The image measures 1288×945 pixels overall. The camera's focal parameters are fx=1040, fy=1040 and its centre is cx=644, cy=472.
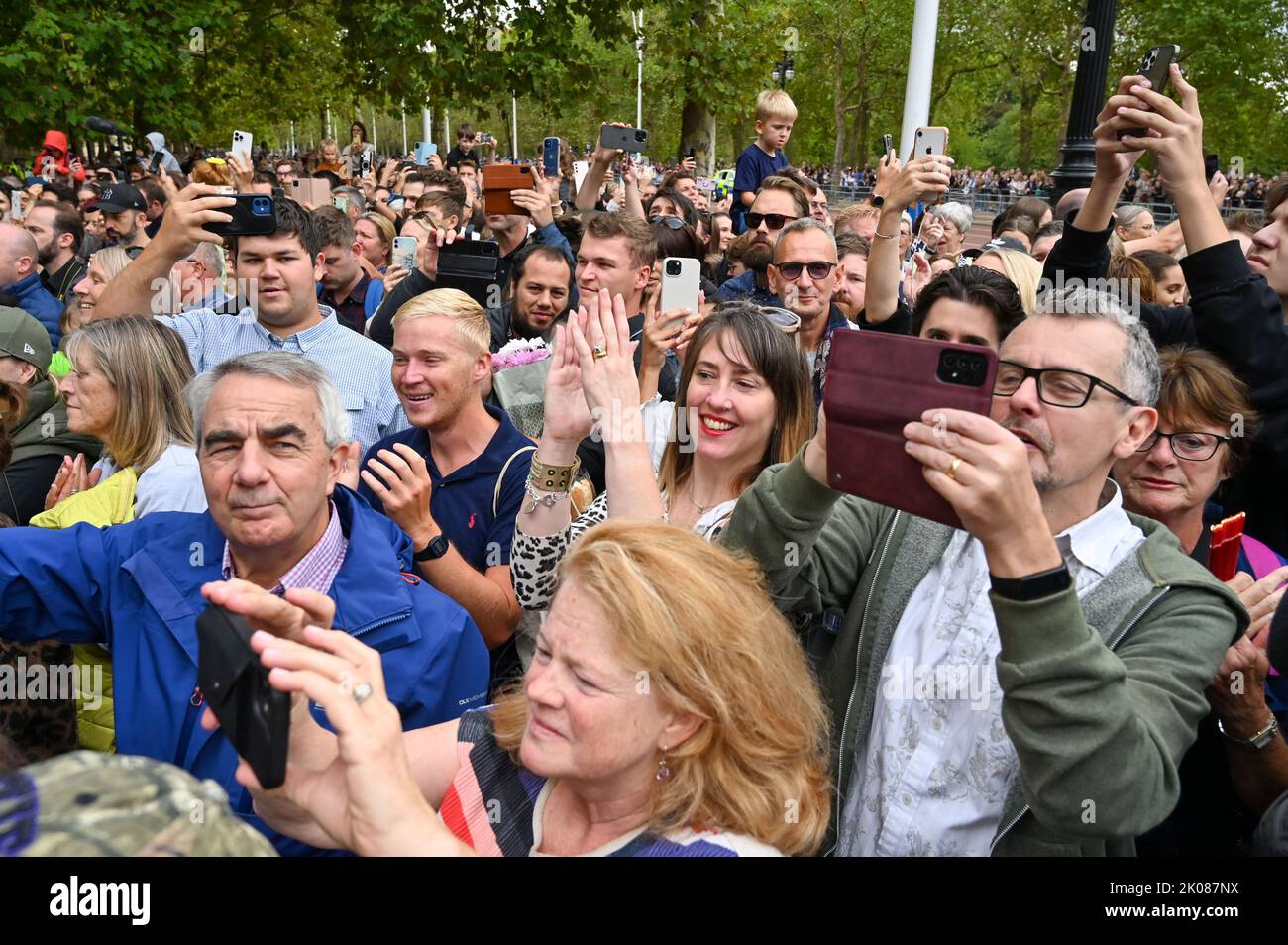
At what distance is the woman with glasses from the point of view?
2311mm

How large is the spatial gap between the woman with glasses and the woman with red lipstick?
0.95 m

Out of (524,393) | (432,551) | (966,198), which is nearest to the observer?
(432,551)

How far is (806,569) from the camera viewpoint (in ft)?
7.04

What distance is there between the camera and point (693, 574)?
1.77 m

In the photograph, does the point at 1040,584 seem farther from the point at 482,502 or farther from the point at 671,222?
the point at 671,222

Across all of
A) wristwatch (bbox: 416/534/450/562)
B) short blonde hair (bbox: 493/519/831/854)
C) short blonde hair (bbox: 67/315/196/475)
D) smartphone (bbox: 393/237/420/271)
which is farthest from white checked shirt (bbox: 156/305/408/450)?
short blonde hair (bbox: 493/519/831/854)

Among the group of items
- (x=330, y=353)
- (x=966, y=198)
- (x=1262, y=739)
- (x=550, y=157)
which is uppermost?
(x=966, y=198)

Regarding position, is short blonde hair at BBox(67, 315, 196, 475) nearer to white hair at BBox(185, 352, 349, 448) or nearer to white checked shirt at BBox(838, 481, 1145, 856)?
white hair at BBox(185, 352, 349, 448)

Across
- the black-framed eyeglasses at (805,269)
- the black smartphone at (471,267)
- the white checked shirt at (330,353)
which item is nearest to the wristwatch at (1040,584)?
the black-framed eyeglasses at (805,269)

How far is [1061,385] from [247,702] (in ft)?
4.93

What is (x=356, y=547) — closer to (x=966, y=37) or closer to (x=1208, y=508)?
(x=1208, y=508)

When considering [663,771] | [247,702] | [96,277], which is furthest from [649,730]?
[96,277]

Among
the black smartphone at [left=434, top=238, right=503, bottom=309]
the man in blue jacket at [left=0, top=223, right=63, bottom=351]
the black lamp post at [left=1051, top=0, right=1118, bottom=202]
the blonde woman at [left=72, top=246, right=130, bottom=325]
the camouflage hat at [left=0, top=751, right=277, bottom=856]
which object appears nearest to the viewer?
the camouflage hat at [left=0, top=751, right=277, bottom=856]

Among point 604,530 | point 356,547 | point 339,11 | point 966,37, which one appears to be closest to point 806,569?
point 604,530
